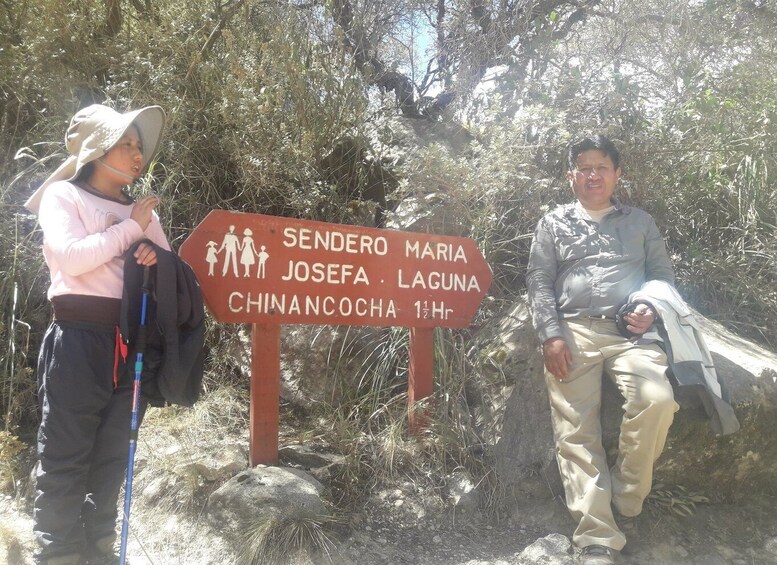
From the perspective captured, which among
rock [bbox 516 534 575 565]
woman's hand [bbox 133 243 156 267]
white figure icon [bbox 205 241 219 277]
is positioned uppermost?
white figure icon [bbox 205 241 219 277]

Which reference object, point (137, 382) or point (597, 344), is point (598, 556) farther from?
point (137, 382)

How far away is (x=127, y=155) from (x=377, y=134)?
2811 millimetres

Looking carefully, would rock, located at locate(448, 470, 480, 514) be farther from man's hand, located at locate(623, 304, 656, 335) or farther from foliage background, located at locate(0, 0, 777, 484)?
man's hand, located at locate(623, 304, 656, 335)

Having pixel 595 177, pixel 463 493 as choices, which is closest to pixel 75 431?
pixel 463 493

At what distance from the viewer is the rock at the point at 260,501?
261cm

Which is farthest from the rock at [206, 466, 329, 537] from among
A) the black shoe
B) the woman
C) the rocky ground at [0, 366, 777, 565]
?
the black shoe

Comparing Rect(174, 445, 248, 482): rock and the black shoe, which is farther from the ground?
Rect(174, 445, 248, 482): rock

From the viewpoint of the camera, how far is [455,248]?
134 inches

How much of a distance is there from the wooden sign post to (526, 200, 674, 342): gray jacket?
0.48 meters

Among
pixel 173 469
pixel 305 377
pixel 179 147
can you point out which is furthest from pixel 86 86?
pixel 173 469

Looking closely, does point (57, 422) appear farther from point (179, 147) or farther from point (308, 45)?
point (308, 45)

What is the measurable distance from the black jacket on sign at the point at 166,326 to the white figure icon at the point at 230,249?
1.09 feet

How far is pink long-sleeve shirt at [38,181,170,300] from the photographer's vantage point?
2141 mm

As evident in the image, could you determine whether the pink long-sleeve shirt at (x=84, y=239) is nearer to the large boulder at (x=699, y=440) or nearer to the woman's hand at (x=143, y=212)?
the woman's hand at (x=143, y=212)
